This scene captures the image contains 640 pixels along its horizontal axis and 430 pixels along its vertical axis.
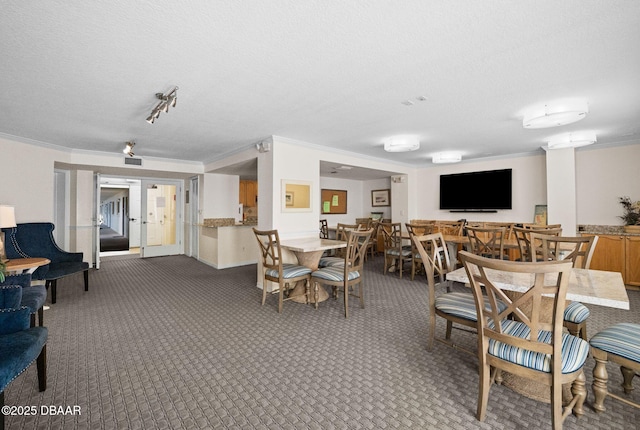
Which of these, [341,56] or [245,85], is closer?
[341,56]

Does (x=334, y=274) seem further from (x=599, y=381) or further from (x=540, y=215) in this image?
(x=540, y=215)

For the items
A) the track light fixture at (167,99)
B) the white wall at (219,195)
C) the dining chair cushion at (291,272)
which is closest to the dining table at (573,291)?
the dining chair cushion at (291,272)

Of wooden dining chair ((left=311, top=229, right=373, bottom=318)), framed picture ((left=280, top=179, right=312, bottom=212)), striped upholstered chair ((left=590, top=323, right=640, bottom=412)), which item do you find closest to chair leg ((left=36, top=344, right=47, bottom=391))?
wooden dining chair ((left=311, top=229, right=373, bottom=318))

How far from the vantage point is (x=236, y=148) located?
17.0 ft

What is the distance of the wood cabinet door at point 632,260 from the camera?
14.2ft

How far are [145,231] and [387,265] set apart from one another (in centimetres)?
593

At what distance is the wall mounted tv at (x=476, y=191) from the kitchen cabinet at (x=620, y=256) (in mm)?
1631

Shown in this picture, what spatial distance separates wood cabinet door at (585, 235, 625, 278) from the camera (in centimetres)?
446

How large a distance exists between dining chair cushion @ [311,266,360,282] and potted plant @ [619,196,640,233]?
4470mm

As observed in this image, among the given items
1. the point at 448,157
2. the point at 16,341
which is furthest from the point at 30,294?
the point at 448,157

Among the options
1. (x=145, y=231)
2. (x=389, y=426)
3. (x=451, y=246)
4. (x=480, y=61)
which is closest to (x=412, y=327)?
(x=389, y=426)

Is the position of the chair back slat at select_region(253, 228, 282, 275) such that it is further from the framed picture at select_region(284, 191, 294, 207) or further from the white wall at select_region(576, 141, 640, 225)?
the white wall at select_region(576, 141, 640, 225)

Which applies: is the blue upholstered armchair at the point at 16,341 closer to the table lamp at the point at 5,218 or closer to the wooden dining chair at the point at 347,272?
the table lamp at the point at 5,218

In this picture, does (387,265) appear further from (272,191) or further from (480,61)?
(480,61)
